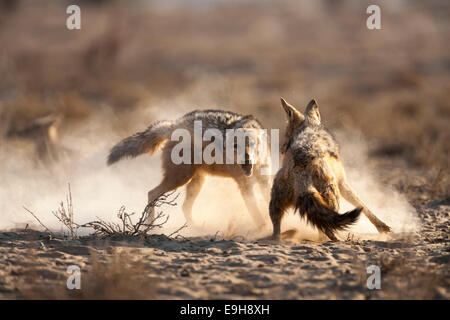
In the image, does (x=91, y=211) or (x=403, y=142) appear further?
(x=403, y=142)

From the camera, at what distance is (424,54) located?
3175 cm

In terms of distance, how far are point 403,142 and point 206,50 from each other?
23.3m

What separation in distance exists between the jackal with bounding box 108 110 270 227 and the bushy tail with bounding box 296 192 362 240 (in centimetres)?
132

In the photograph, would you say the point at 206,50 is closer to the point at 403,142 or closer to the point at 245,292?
the point at 403,142

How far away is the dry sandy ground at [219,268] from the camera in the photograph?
428 centimetres

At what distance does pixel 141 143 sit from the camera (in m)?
7.43

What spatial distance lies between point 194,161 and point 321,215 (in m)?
2.24

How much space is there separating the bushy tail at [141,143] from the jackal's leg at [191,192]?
69 cm
